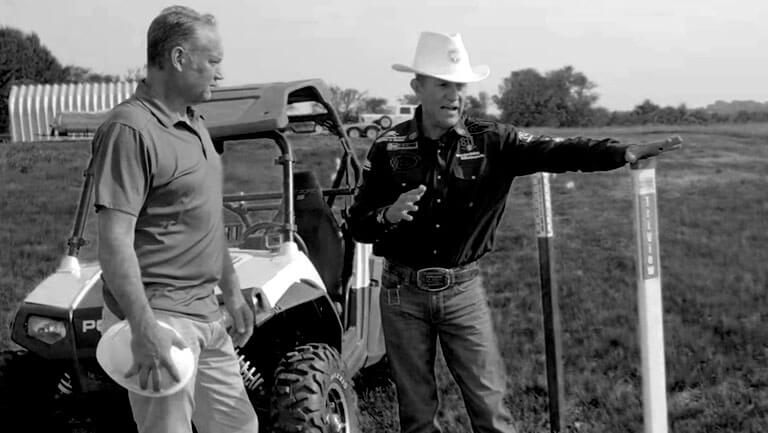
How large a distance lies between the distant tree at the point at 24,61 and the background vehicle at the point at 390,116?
26388 mm

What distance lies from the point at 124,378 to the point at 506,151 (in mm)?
1780

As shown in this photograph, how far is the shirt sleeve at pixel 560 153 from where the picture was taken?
355 cm

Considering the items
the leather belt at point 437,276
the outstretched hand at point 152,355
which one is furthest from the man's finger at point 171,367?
the leather belt at point 437,276

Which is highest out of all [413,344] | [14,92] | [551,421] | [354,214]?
[14,92]

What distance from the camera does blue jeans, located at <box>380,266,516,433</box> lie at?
148 inches

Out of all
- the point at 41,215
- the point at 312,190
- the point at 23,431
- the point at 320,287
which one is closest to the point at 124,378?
the point at 320,287

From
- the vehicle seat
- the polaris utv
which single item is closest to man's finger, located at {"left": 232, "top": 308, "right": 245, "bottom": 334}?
the polaris utv

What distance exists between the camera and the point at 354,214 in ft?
12.7

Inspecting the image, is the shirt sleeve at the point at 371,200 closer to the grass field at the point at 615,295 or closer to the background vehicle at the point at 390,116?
the grass field at the point at 615,295

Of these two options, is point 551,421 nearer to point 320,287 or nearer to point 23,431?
point 320,287

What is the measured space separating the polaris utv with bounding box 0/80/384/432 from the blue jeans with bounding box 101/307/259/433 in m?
0.63

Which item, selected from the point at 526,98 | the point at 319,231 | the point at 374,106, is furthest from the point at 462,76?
the point at 374,106

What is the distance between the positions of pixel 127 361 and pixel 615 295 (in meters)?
4.71

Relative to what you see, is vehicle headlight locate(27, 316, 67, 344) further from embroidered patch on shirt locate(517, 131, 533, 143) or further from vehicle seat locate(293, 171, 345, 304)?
embroidered patch on shirt locate(517, 131, 533, 143)
